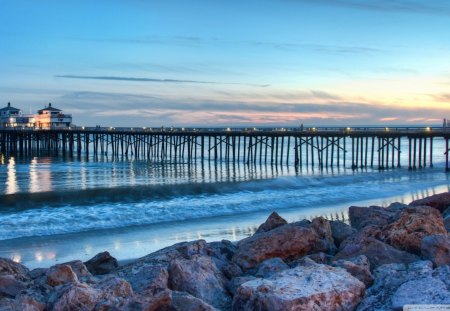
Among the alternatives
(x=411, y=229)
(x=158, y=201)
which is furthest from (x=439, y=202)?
(x=158, y=201)

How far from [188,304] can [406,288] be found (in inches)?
87.9

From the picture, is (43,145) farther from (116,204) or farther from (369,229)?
(369,229)

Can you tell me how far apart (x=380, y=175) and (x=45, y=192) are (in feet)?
69.1

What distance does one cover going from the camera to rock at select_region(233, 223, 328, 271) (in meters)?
8.12

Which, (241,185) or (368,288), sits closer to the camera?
(368,288)

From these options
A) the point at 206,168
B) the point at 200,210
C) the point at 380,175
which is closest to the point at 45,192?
the point at 200,210

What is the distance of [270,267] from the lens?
23.8ft

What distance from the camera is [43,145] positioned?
85.9 metres

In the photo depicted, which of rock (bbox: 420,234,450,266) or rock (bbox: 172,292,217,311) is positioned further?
rock (bbox: 420,234,450,266)

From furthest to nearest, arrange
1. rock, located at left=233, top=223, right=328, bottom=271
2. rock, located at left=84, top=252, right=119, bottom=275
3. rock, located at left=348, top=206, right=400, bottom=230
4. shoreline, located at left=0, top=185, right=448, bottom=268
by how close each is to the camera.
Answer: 1. shoreline, located at left=0, top=185, right=448, bottom=268
2. rock, located at left=348, top=206, right=400, bottom=230
3. rock, located at left=84, top=252, right=119, bottom=275
4. rock, located at left=233, top=223, right=328, bottom=271

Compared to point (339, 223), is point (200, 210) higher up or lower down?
lower down

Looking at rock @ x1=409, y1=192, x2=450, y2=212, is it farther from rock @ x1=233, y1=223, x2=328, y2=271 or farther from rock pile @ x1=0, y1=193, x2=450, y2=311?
rock @ x1=233, y1=223, x2=328, y2=271

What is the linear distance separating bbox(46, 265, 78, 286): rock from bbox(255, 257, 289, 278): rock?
2.28m

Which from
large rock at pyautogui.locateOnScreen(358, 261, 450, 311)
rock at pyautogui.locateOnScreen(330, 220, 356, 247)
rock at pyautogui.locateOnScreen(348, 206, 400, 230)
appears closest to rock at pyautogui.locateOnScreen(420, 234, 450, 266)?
large rock at pyautogui.locateOnScreen(358, 261, 450, 311)
